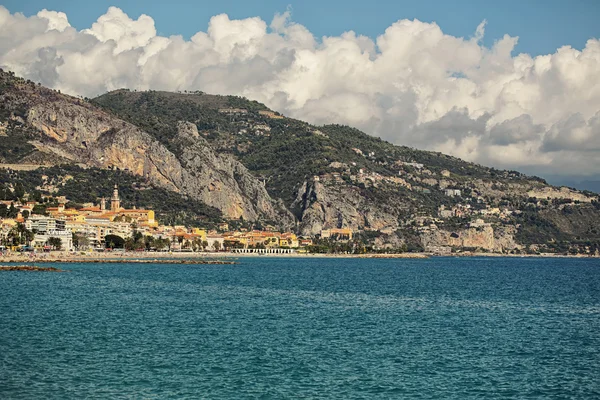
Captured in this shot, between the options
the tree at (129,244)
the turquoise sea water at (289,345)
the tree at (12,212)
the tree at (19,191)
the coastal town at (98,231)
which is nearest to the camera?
the turquoise sea water at (289,345)

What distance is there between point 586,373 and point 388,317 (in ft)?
63.2

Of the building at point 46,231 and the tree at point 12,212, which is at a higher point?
the tree at point 12,212

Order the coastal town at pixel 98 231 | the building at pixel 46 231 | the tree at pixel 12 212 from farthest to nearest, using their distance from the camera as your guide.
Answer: the tree at pixel 12 212
the building at pixel 46 231
the coastal town at pixel 98 231

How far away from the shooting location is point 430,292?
74500mm

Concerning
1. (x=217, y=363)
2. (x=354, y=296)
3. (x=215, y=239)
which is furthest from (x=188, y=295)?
(x=215, y=239)

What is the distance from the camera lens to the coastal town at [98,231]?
141 meters

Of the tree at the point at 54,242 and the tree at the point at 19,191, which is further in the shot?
the tree at the point at 19,191

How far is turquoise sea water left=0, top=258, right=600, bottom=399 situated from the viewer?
2914 cm

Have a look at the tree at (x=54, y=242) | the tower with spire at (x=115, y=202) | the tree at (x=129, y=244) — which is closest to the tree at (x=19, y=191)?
the tower with spire at (x=115, y=202)

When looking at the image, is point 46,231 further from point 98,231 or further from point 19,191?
point 19,191

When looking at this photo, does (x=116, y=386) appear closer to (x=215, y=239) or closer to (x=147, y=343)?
(x=147, y=343)

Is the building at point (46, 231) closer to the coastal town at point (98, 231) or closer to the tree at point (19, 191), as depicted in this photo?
the coastal town at point (98, 231)

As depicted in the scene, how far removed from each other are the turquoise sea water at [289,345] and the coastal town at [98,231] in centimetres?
7700

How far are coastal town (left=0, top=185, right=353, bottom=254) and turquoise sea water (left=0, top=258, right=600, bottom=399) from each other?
3032 inches
